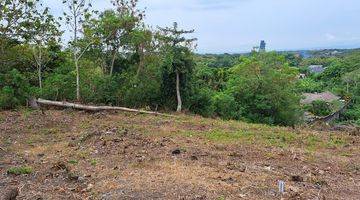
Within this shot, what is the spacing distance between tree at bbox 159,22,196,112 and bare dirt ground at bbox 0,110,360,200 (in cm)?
441

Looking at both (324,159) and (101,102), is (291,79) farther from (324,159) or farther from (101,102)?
(324,159)

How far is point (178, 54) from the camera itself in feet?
56.7

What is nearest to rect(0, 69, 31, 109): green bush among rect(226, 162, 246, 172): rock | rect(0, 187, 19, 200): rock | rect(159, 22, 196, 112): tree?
rect(159, 22, 196, 112): tree

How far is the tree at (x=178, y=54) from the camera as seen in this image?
55.9 ft

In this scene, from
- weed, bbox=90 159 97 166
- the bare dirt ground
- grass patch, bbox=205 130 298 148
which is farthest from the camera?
grass patch, bbox=205 130 298 148

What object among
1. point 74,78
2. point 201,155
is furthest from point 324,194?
point 74,78

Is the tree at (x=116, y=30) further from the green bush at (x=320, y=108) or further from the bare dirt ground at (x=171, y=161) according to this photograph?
the green bush at (x=320, y=108)

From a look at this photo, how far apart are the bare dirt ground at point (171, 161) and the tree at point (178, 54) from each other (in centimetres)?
441

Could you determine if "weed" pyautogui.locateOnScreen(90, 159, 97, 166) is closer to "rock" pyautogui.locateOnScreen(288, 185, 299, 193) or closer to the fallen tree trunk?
"rock" pyautogui.locateOnScreen(288, 185, 299, 193)

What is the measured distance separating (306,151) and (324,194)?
3.27 m

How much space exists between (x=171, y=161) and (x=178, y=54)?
9.91m

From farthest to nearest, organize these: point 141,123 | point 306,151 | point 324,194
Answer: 1. point 141,123
2. point 306,151
3. point 324,194

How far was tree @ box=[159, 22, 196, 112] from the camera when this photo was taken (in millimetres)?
17031

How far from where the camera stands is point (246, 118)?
22.7 m
